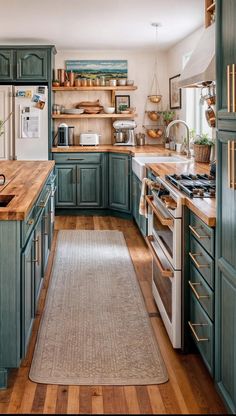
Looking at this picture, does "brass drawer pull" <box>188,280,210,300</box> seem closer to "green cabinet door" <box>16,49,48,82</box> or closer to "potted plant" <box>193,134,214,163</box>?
"potted plant" <box>193,134,214,163</box>

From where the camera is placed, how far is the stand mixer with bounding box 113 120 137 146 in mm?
7629

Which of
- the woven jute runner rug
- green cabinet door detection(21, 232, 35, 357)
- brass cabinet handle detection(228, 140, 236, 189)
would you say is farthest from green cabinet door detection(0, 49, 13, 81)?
brass cabinet handle detection(228, 140, 236, 189)

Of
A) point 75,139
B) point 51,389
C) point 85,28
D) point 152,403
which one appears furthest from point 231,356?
point 75,139

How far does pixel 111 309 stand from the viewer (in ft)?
12.3

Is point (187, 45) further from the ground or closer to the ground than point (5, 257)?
further from the ground

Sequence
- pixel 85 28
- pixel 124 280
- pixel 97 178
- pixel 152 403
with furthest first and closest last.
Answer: pixel 97 178 → pixel 85 28 → pixel 124 280 → pixel 152 403

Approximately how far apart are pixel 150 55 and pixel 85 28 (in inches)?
81.8

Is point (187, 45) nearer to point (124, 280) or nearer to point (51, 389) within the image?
point (124, 280)

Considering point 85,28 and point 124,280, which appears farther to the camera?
point 85,28

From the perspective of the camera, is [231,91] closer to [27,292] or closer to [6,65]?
[27,292]

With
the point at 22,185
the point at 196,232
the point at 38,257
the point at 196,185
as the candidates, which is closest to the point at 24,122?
the point at 22,185

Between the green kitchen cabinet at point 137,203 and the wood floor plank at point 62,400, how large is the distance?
2953 mm

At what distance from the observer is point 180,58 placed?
7.02 metres

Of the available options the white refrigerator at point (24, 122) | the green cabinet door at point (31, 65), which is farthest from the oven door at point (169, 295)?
the green cabinet door at point (31, 65)
